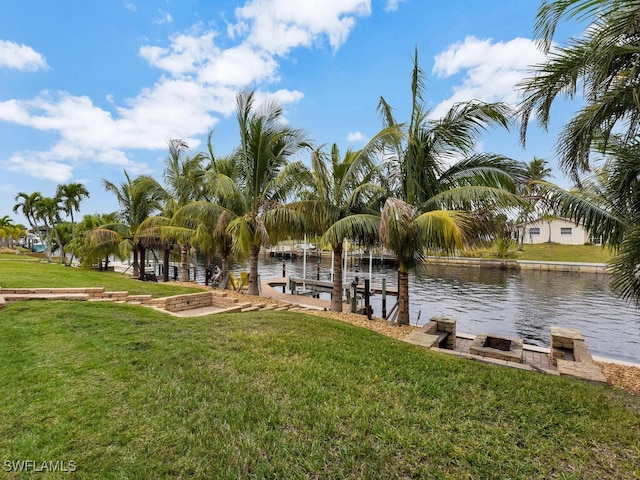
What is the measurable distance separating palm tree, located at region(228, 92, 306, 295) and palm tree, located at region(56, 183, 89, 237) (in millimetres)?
19102

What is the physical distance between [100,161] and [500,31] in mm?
21925

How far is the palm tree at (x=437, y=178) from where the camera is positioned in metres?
6.73

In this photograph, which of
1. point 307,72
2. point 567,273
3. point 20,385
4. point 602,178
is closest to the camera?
point 20,385

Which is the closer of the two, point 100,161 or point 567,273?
point 100,161

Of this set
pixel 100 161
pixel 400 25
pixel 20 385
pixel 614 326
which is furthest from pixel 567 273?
pixel 100 161

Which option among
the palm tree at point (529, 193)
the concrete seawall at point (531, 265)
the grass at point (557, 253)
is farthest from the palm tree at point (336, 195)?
the grass at point (557, 253)

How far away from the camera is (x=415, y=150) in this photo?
800 centimetres

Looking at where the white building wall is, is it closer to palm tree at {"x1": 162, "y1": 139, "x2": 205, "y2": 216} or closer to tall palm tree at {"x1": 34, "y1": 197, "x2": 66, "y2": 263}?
palm tree at {"x1": 162, "y1": 139, "x2": 205, "y2": 216}

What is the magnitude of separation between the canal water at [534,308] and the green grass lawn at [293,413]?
5.06 m

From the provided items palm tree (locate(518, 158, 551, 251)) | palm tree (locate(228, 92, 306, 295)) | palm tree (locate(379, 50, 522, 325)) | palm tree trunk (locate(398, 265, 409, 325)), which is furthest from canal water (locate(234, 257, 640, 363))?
palm tree (locate(228, 92, 306, 295))

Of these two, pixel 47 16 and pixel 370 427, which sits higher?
pixel 47 16

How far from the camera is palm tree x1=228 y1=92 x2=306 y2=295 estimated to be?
1040cm

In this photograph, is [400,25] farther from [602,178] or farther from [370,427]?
[370,427]

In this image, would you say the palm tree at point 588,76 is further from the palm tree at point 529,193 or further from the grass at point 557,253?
the grass at point 557,253
